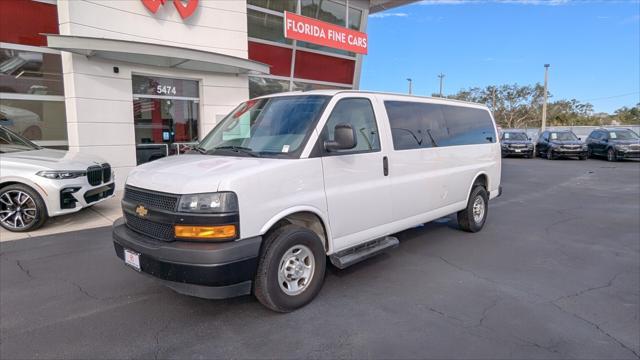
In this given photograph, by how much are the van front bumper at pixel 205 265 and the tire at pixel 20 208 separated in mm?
4208

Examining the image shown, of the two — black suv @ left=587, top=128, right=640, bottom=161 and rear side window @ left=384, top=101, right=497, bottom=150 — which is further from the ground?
rear side window @ left=384, top=101, right=497, bottom=150

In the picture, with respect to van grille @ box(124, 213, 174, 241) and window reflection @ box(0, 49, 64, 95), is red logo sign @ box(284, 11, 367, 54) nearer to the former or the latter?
window reflection @ box(0, 49, 64, 95)

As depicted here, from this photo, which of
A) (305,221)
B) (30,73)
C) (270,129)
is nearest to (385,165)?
(305,221)

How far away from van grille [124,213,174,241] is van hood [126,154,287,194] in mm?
299

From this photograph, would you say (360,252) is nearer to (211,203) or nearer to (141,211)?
(211,203)

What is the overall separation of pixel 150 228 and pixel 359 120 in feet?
7.85

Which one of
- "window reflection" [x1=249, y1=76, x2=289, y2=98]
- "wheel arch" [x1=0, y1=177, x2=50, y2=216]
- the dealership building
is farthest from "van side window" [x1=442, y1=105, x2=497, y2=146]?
"window reflection" [x1=249, y1=76, x2=289, y2=98]

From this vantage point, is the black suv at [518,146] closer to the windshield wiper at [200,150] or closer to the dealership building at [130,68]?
the dealership building at [130,68]

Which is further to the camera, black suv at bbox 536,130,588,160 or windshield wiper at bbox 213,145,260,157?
black suv at bbox 536,130,588,160

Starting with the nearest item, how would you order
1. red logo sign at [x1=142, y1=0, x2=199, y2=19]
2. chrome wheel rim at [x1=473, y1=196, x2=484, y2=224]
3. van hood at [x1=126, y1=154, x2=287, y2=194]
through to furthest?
1. van hood at [x1=126, y1=154, x2=287, y2=194]
2. chrome wheel rim at [x1=473, y1=196, x2=484, y2=224]
3. red logo sign at [x1=142, y1=0, x2=199, y2=19]

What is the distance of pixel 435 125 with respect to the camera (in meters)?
5.52

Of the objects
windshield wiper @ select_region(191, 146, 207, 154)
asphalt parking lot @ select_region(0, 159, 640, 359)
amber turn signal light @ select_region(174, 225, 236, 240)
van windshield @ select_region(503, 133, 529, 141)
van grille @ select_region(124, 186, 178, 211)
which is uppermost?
windshield wiper @ select_region(191, 146, 207, 154)

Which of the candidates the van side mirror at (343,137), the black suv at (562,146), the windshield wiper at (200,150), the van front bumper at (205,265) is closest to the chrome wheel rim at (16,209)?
the windshield wiper at (200,150)

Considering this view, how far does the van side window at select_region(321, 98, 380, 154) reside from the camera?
407 centimetres
